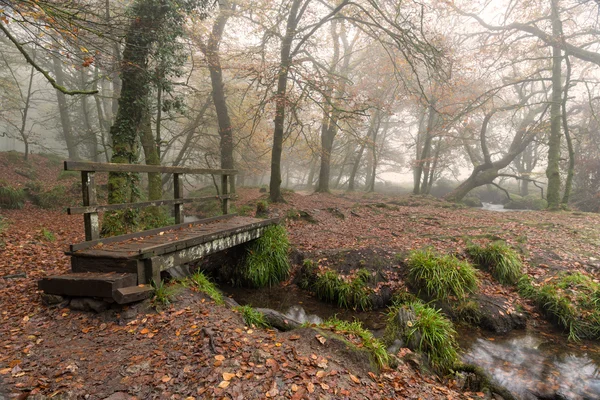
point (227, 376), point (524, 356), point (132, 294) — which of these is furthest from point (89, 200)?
point (524, 356)

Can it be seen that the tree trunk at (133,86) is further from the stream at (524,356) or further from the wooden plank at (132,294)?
the stream at (524,356)

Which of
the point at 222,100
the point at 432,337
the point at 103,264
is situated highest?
the point at 222,100

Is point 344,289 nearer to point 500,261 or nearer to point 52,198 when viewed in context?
point 500,261

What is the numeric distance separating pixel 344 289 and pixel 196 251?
314cm

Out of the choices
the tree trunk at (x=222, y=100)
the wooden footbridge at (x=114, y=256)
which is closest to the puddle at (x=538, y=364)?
the wooden footbridge at (x=114, y=256)

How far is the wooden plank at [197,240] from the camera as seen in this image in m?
4.16

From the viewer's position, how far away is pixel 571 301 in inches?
226

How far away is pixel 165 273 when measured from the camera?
5.07m

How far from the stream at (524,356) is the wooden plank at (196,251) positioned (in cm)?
130

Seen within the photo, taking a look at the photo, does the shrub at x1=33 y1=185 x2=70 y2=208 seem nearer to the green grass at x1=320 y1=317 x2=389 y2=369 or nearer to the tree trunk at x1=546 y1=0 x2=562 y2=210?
the green grass at x1=320 y1=317 x2=389 y2=369

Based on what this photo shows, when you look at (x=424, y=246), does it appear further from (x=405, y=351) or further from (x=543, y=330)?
(x=405, y=351)

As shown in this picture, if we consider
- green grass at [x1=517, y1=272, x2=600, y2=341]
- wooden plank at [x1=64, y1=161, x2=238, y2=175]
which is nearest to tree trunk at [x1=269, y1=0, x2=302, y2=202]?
wooden plank at [x1=64, y1=161, x2=238, y2=175]

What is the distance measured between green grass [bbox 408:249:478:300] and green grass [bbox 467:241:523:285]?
679 millimetres

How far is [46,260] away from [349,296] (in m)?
6.02
